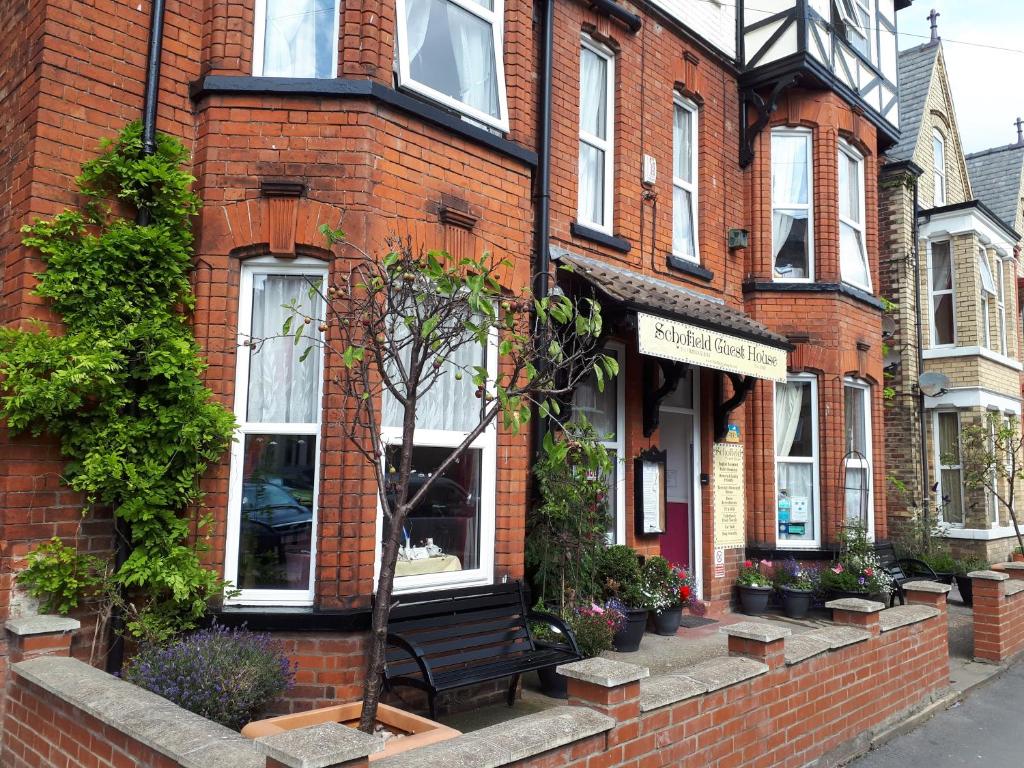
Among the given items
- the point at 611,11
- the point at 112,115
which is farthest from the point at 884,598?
the point at 112,115

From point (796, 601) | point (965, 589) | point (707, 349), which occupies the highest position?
point (707, 349)

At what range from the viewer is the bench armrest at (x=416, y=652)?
463 cm

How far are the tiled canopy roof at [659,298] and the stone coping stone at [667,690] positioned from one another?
3273mm

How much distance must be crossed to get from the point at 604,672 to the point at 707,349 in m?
4.24

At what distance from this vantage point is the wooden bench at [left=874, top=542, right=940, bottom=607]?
381 inches

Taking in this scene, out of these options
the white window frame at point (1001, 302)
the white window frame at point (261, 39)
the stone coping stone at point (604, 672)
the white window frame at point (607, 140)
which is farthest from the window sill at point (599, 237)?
the white window frame at point (1001, 302)

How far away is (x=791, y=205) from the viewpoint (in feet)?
34.5

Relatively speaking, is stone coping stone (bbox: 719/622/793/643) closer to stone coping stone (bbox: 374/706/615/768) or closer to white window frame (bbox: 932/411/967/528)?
stone coping stone (bbox: 374/706/615/768)

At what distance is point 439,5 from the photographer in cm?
625

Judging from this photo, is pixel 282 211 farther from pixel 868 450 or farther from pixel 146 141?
pixel 868 450

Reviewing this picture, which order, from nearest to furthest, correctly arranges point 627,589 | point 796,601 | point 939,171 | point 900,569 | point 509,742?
point 509,742, point 627,589, point 796,601, point 900,569, point 939,171

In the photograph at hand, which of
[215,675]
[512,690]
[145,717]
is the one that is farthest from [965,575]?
[145,717]

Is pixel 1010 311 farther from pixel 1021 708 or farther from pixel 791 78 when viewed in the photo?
pixel 1021 708

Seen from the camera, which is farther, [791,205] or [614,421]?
[791,205]
